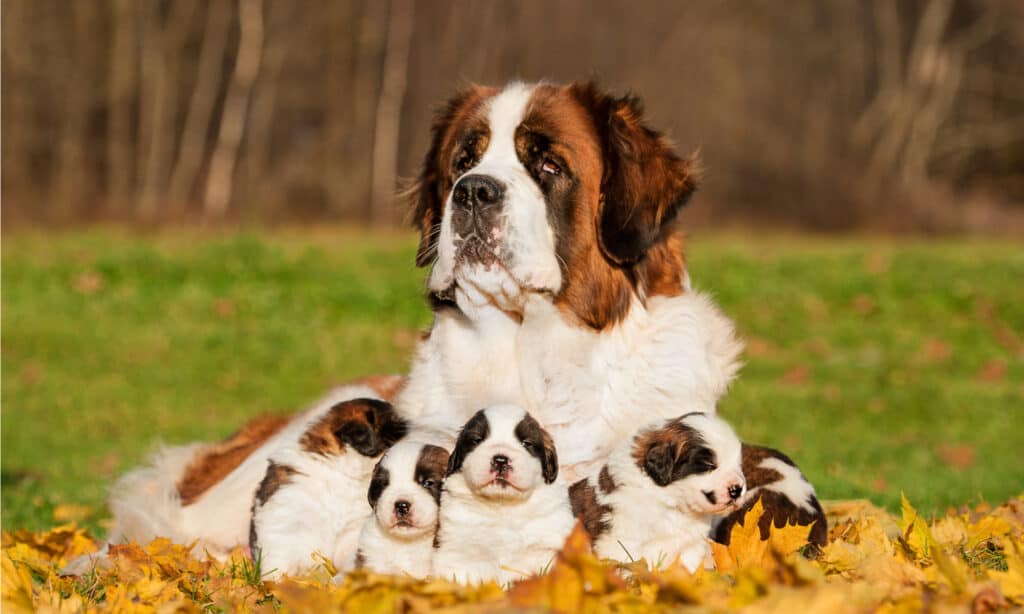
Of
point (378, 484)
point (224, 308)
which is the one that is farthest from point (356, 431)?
point (224, 308)

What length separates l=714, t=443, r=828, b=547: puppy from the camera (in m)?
4.51

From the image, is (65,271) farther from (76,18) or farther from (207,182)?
(76,18)

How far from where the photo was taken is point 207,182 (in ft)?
75.4

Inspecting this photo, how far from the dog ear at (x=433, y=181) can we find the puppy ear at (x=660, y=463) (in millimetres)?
1401

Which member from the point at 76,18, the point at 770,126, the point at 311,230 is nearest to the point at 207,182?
the point at 311,230

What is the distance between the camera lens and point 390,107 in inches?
939

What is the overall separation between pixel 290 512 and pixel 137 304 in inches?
464

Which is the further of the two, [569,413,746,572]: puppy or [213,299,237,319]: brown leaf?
[213,299,237,319]: brown leaf

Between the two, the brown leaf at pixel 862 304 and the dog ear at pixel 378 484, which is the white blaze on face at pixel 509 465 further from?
the brown leaf at pixel 862 304

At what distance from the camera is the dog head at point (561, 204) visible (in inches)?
178

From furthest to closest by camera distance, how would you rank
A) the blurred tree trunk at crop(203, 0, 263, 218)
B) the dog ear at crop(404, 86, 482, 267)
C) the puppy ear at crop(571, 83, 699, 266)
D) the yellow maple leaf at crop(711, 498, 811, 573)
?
the blurred tree trunk at crop(203, 0, 263, 218), the dog ear at crop(404, 86, 482, 267), the puppy ear at crop(571, 83, 699, 266), the yellow maple leaf at crop(711, 498, 811, 573)

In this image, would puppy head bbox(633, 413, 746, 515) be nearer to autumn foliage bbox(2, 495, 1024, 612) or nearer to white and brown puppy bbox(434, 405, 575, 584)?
autumn foliage bbox(2, 495, 1024, 612)

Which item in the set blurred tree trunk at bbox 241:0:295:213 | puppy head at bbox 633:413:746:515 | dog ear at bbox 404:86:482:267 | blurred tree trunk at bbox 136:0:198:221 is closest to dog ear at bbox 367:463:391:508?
puppy head at bbox 633:413:746:515

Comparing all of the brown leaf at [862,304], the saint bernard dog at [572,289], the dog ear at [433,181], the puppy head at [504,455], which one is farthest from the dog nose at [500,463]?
the brown leaf at [862,304]
